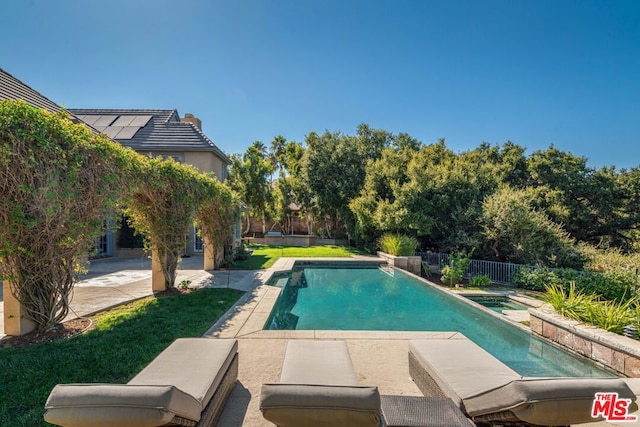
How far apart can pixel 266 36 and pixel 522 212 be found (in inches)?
473

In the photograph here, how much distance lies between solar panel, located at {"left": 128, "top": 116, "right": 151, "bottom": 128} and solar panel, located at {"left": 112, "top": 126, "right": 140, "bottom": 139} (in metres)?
0.50

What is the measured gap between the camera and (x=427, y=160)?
17359mm

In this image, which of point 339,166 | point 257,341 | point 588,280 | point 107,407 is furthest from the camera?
point 339,166

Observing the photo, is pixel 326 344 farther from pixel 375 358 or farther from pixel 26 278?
pixel 26 278

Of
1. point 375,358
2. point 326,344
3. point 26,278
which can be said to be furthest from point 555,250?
point 26,278

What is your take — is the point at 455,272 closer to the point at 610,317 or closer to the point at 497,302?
the point at 497,302

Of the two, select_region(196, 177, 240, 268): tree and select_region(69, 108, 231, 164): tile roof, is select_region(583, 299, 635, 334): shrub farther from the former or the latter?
select_region(69, 108, 231, 164): tile roof

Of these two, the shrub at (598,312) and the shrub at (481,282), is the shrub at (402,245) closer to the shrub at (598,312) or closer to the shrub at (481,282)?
the shrub at (481,282)

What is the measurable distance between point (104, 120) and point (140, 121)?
8.46 feet

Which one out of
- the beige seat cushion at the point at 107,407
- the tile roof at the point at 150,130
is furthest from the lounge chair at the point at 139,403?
the tile roof at the point at 150,130

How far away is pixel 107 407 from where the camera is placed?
1.84 metres

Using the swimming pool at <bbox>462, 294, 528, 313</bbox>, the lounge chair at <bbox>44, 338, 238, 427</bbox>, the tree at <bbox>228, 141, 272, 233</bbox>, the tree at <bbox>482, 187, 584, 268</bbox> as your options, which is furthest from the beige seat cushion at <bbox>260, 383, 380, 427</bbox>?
the tree at <bbox>228, 141, 272, 233</bbox>

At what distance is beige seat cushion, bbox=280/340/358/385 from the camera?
2.76 metres

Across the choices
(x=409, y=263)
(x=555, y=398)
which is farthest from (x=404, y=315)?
(x=555, y=398)
